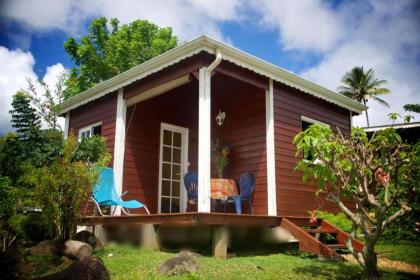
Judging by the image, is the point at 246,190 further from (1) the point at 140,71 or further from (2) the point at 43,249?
(2) the point at 43,249

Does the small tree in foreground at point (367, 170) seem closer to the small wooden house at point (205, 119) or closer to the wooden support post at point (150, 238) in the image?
the small wooden house at point (205, 119)

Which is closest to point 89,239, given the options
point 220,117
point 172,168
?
point 172,168

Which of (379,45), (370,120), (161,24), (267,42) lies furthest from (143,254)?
(370,120)

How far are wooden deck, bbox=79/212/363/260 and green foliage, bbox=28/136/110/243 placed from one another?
86cm

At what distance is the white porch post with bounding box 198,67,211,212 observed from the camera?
216 inches

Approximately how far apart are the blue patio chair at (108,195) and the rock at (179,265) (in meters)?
2.73

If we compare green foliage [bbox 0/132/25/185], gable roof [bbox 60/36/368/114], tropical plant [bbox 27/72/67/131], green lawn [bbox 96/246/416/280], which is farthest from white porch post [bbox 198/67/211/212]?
tropical plant [bbox 27/72/67/131]

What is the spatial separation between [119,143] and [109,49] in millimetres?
14978

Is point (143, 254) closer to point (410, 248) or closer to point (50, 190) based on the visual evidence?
point (50, 190)

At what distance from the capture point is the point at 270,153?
23.2ft

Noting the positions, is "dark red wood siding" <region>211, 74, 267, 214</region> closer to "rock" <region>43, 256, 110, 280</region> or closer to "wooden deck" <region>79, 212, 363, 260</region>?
"wooden deck" <region>79, 212, 363, 260</region>

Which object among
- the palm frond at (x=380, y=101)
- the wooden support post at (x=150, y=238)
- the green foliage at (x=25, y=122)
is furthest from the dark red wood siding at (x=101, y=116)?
the palm frond at (x=380, y=101)

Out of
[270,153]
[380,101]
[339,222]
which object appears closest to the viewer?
[339,222]

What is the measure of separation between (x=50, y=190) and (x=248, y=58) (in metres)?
3.69
